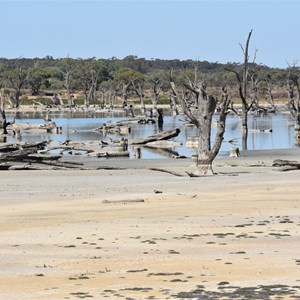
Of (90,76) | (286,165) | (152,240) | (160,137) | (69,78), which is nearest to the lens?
(152,240)

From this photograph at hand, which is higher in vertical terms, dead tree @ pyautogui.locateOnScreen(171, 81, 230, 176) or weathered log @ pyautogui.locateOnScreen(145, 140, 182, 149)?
dead tree @ pyautogui.locateOnScreen(171, 81, 230, 176)

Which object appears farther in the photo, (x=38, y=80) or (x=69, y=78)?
(x=38, y=80)

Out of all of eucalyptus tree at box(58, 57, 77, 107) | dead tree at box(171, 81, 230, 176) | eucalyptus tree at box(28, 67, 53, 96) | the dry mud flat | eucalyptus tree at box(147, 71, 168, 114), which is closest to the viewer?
the dry mud flat

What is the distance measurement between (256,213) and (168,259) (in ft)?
17.2

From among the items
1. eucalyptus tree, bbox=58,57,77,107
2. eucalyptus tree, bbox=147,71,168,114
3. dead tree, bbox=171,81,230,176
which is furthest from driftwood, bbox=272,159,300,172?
eucalyptus tree, bbox=58,57,77,107

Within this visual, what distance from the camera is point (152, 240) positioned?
1375cm

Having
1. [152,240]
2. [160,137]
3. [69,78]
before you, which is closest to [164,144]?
[160,137]

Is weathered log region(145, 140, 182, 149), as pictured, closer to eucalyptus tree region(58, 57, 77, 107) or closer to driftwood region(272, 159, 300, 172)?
driftwood region(272, 159, 300, 172)

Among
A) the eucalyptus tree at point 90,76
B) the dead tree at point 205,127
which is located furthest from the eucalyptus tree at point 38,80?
the dead tree at point 205,127

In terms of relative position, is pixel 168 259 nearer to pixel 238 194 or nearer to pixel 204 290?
pixel 204 290

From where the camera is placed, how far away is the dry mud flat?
10273 mm

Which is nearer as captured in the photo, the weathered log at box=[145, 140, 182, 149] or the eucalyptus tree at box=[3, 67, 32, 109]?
the weathered log at box=[145, 140, 182, 149]

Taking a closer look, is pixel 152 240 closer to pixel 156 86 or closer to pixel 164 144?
pixel 164 144

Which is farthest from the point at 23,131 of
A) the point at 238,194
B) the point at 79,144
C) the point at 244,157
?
the point at 238,194
